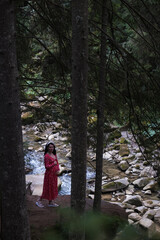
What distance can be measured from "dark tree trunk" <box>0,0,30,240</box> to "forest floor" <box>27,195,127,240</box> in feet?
4.03

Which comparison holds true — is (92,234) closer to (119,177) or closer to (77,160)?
(77,160)

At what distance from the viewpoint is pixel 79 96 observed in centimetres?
314

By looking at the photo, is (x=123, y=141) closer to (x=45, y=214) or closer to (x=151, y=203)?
(x=151, y=203)

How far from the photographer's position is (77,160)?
3238 millimetres

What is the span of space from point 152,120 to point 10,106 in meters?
2.83

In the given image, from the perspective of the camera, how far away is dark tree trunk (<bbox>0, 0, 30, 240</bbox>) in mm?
2668

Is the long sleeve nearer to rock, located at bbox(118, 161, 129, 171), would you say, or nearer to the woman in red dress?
the woman in red dress

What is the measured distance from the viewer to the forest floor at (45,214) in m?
4.79

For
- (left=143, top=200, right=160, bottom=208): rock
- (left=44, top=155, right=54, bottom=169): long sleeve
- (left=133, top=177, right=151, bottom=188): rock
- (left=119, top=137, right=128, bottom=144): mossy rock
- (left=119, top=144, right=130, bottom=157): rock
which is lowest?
(left=143, top=200, right=160, bottom=208): rock

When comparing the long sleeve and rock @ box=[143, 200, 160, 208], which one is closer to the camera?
the long sleeve

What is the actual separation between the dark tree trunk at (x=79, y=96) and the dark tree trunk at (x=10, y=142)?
2.25 feet

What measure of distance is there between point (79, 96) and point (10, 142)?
99 centimetres

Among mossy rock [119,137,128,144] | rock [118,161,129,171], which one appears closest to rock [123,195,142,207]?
rock [118,161,129,171]

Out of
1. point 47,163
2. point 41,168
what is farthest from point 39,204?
point 41,168
